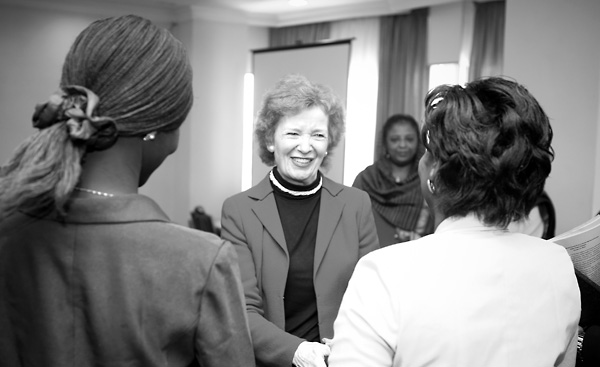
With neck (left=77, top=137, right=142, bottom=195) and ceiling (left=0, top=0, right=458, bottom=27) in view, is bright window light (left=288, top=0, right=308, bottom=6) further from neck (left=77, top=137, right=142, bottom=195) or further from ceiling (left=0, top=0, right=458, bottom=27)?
neck (left=77, top=137, right=142, bottom=195)

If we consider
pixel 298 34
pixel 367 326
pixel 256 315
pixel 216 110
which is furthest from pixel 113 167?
pixel 298 34

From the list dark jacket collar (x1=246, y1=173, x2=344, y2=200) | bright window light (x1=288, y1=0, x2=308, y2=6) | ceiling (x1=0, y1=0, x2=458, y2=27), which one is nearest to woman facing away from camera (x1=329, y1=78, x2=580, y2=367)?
dark jacket collar (x1=246, y1=173, x2=344, y2=200)

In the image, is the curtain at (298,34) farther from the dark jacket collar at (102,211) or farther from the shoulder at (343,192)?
the dark jacket collar at (102,211)

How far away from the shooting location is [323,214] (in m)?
1.97

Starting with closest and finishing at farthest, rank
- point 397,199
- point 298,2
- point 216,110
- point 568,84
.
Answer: point 397,199 < point 568,84 < point 298,2 < point 216,110

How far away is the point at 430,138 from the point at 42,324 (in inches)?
28.3

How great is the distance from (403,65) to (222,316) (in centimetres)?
670

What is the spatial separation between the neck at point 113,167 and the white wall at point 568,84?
4.30 meters

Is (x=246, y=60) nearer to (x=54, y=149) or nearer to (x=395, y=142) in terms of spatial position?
(x=395, y=142)

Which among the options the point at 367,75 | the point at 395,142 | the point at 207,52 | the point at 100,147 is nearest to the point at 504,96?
the point at 100,147

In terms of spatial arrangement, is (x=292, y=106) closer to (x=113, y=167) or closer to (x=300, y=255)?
(x=300, y=255)

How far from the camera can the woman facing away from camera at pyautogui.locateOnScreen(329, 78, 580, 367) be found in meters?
1.04

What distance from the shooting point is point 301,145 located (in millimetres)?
2002

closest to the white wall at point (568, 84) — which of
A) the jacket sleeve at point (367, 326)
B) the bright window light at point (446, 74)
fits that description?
the bright window light at point (446, 74)
